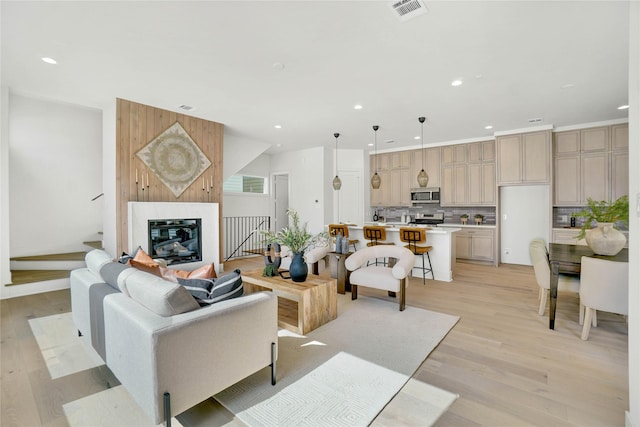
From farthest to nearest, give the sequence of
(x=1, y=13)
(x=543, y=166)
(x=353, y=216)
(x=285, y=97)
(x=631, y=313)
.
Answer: (x=353, y=216), (x=543, y=166), (x=285, y=97), (x=1, y=13), (x=631, y=313)

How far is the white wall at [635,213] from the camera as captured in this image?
151 centimetres

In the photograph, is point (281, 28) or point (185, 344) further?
point (281, 28)

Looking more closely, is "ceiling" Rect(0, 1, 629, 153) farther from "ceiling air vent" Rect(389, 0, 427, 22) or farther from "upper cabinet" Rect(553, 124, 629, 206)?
"upper cabinet" Rect(553, 124, 629, 206)

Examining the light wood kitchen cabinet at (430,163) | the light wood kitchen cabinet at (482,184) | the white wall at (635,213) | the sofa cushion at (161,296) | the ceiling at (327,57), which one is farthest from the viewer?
the light wood kitchen cabinet at (430,163)

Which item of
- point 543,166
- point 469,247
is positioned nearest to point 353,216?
point 469,247

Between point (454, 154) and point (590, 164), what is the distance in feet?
8.09

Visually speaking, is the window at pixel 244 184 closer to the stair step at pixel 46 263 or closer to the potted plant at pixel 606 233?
the stair step at pixel 46 263

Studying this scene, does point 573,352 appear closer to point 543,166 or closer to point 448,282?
point 448,282

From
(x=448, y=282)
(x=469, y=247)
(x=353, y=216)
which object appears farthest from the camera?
(x=353, y=216)

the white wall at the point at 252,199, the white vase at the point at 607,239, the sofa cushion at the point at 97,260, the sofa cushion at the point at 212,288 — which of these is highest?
the white wall at the point at 252,199

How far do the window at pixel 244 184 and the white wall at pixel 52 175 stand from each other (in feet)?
9.31

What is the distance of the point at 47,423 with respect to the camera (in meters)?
1.78

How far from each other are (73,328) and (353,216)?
6.30 m

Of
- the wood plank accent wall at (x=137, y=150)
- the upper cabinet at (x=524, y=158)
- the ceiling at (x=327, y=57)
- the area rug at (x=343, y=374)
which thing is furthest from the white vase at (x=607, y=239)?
the wood plank accent wall at (x=137, y=150)
